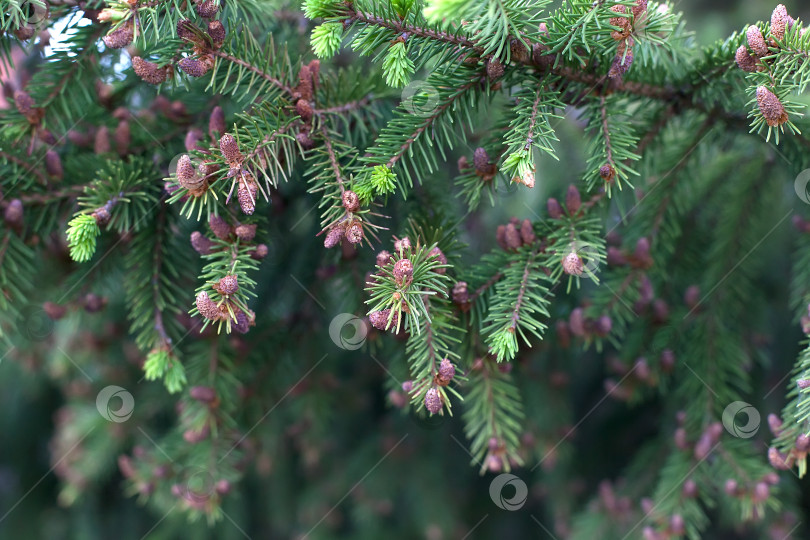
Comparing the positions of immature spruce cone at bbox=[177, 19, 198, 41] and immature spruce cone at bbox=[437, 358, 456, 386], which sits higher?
immature spruce cone at bbox=[177, 19, 198, 41]

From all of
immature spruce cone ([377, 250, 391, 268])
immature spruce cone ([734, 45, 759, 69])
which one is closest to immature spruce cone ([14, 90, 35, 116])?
immature spruce cone ([377, 250, 391, 268])

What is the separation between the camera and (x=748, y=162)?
1.24 metres

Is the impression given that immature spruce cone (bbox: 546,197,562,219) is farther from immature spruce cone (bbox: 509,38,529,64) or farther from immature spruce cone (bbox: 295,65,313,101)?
immature spruce cone (bbox: 295,65,313,101)

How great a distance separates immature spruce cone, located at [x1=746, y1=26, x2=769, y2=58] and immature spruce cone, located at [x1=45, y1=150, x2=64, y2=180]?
1029 mm

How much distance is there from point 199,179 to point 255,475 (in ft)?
4.55

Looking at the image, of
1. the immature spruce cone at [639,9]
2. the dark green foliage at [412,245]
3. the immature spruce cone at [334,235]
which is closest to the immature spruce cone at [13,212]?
the dark green foliage at [412,245]

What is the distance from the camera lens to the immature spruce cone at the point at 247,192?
0.74 m

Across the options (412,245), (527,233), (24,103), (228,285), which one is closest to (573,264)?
(527,233)

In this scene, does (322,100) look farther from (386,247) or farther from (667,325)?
(667,325)

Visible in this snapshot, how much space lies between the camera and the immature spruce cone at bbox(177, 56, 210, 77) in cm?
78

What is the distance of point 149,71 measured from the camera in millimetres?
795

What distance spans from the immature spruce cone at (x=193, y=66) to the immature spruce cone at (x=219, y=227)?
0.19 metres

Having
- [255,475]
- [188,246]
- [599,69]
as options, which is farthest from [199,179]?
[255,475]

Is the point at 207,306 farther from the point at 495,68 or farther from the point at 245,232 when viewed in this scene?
the point at 495,68
